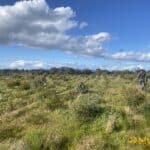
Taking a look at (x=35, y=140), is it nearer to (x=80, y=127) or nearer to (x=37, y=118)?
(x=80, y=127)

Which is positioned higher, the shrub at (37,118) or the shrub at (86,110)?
the shrub at (86,110)

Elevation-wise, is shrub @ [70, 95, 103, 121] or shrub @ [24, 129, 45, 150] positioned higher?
shrub @ [70, 95, 103, 121]

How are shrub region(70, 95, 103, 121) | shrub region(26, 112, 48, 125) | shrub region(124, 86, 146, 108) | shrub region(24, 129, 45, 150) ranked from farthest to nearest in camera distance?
1. shrub region(124, 86, 146, 108)
2. shrub region(26, 112, 48, 125)
3. shrub region(70, 95, 103, 121)
4. shrub region(24, 129, 45, 150)

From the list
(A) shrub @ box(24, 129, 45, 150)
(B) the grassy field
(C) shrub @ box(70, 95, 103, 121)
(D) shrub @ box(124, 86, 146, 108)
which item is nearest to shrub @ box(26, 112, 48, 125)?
(B) the grassy field

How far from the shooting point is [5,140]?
43.7 ft

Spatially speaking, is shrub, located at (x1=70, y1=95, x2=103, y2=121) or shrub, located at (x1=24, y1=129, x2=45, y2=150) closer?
shrub, located at (x1=24, y1=129, x2=45, y2=150)

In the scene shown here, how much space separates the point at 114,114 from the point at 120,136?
2.44 metres

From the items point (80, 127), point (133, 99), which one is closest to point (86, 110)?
point (80, 127)

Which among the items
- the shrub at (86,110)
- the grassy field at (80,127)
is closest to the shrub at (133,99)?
the grassy field at (80,127)

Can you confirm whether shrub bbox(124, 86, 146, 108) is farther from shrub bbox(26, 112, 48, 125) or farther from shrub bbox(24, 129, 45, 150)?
shrub bbox(24, 129, 45, 150)

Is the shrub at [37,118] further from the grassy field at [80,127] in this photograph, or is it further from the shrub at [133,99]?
the shrub at [133,99]

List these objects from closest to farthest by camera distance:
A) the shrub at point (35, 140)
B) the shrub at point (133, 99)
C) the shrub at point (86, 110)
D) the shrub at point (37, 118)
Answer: the shrub at point (35, 140)
the shrub at point (86, 110)
the shrub at point (37, 118)
the shrub at point (133, 99)

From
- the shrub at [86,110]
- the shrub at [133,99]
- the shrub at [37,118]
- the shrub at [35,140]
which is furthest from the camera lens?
the shrub at [133,99]

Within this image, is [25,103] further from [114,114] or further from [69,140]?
[69,140]
